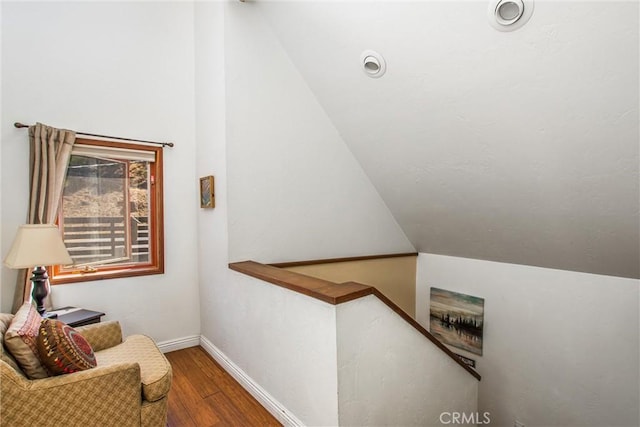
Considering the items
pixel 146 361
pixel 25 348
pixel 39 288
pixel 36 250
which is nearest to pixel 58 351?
pixel 25 348

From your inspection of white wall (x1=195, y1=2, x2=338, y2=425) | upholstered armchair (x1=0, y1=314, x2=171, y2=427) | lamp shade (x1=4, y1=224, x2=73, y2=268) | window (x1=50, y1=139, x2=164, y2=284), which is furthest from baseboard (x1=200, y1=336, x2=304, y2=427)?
lamp shade (x1=4, y1=224, x2=73, y2=268)

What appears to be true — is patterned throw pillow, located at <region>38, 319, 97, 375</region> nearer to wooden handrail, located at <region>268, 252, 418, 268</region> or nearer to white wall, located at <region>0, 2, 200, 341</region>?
white wall, located at <region>0, 2, 200, 341</region>

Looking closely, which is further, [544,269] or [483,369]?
[483,369]

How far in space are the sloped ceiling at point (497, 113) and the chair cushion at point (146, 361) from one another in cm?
242

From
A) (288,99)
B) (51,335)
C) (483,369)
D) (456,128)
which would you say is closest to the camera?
(51,335)

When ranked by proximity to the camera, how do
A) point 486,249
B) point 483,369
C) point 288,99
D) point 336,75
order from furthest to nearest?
point 483,369 → point 486,249 → point 288,99 → point 336,75

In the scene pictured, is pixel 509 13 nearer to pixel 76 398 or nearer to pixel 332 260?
pixel 332 260

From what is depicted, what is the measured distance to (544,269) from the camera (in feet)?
9.77

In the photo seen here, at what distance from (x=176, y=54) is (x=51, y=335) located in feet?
8.64

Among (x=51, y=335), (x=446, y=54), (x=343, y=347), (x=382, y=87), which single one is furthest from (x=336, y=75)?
(x=51, y=335)

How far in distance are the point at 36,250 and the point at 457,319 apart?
13.0 ft

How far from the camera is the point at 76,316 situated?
238 centimetres

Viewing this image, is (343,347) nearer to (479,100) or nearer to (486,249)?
(479,100)

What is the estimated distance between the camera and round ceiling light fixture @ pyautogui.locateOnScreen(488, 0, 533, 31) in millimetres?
1607
